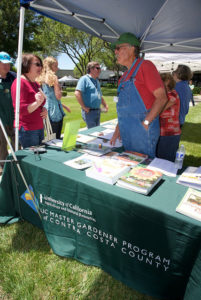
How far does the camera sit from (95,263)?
5.23 feet

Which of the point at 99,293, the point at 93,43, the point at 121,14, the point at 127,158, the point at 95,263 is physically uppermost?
the point at 93,43

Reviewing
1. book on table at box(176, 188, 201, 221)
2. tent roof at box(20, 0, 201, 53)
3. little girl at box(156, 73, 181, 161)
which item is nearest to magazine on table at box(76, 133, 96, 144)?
little girl at box(156, 73, 181, 161)

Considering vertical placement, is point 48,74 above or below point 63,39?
below

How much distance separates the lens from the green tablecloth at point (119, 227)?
109cm

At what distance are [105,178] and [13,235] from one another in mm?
1323

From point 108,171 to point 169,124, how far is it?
50.1 inches

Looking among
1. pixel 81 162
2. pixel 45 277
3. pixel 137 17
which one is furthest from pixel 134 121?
pixel 137 17

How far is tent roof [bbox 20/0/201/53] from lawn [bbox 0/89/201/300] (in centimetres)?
240

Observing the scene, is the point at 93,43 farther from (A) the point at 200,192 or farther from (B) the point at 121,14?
(A) the point at 200,192

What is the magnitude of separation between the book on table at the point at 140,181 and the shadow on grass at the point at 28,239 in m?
1.12

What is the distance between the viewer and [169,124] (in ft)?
7.55

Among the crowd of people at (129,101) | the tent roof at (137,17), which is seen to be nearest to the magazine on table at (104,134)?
the crowd of people at (129,101)

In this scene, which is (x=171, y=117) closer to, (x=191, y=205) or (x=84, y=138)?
(x=84, y=138)

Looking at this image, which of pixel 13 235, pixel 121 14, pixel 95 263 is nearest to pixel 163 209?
pixel 95 263
